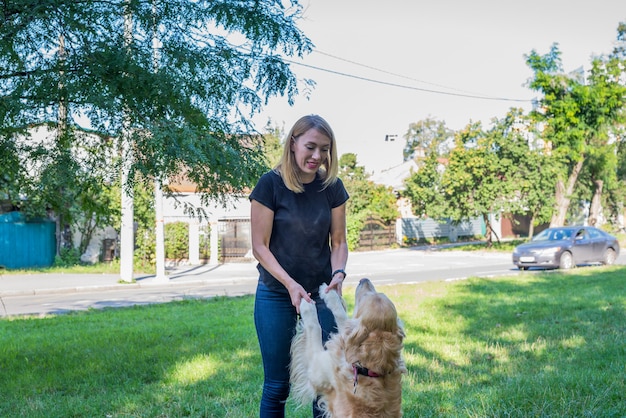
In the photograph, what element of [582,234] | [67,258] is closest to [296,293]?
[582,234]

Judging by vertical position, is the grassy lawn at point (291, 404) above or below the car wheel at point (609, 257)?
below

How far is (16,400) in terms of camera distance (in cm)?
516

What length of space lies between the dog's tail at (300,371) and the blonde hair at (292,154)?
886 millimetres

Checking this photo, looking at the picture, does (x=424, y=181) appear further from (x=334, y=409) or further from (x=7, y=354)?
(x=334, y=409)

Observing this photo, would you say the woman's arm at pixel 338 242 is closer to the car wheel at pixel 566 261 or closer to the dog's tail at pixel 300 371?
the dog's tail at pixel 300 371

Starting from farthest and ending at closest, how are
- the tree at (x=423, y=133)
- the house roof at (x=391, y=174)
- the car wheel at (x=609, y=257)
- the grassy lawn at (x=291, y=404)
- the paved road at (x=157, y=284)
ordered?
the tree at (x=423, y=133) → the house roof at (x=391, y=174) → the car wheel at (x=609, y=257) → the paved road at (x=157, y=284) → the grassy lawn at (x=291, y=404)

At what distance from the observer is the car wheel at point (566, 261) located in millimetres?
18766

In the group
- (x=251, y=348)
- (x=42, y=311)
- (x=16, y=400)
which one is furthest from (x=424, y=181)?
(x=16, y=400)

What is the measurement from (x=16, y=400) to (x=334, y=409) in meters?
3.36

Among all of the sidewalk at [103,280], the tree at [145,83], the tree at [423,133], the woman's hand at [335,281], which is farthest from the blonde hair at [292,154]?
the tree at [423,133]

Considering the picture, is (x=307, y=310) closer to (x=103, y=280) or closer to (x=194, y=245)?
(x=103, y=280)

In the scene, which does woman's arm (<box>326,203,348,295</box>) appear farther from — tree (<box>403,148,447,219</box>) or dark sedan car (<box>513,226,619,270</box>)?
tree (<box>403,148,447,219</box>)

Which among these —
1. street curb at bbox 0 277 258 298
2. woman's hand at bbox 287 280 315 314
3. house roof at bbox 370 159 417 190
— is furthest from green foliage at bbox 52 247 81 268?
house roof at bbox 370 159 417 190

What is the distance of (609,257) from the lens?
2033 cm
